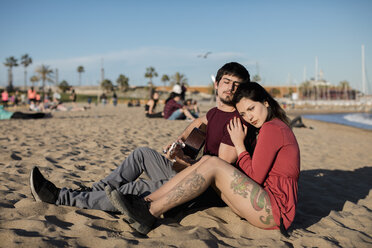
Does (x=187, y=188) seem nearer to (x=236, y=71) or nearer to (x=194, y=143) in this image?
(x=194, y=143)

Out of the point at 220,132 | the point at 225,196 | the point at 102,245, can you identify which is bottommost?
the point at 102,245

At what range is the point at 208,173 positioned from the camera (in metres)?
2.48

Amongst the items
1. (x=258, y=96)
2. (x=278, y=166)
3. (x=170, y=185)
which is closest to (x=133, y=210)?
(x=170, y=185)

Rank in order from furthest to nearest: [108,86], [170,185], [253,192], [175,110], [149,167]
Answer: [108,86] → [175,110] → [149,167] → [170,185] → [253,192]

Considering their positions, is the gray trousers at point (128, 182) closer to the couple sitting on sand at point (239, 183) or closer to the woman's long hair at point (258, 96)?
the couple sitting on sand at point (239, 183)

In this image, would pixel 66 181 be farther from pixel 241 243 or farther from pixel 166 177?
pixel 241 243

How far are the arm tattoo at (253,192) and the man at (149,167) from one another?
1.08 ft

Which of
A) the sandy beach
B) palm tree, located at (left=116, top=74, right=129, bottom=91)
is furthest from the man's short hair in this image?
palm tree, located at (left=116, top=74, right=129, bottom=91)

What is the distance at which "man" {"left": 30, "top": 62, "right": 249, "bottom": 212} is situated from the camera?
2719 mm

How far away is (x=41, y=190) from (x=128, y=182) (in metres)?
0.78

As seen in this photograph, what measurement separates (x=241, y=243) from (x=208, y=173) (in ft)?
1.91

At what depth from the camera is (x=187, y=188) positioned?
2.48 m

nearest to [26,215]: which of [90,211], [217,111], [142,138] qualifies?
[90,211]

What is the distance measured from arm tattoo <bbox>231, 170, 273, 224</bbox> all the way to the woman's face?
1.66ft
